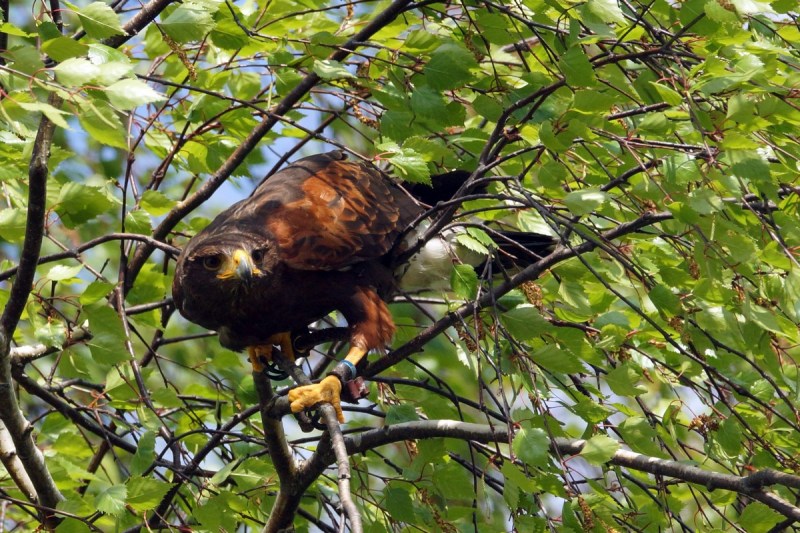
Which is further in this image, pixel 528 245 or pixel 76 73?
pixel 528 245

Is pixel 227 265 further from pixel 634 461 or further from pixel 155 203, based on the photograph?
pixel 634 461

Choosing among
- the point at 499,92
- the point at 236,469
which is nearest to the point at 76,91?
the point at 499,92

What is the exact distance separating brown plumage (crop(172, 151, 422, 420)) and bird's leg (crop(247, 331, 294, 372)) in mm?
26

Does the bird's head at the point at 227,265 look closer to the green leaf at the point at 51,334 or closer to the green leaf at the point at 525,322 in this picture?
the green leaf at the point at 51,334

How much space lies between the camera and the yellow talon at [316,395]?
3.26 meters

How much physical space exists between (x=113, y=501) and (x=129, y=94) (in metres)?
1.36

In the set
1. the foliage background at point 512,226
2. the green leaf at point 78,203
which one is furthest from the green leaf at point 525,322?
the green leaf at point 78,203

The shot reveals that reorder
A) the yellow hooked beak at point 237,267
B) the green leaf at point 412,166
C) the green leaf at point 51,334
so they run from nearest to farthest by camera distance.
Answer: the green leaf at point 412,166 → the green leaf at point 51,334 → the yellow hooked beak at point 237,267

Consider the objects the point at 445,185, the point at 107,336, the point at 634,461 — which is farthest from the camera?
the point at 445,185

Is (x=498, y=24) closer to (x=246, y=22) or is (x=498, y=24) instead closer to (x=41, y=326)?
(x=246, y=22)

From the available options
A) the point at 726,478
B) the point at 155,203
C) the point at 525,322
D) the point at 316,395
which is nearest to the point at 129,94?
the point at 525,322

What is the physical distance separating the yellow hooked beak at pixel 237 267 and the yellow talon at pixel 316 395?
17.0 inches

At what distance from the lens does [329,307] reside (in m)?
3.81

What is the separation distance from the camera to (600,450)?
2.47 meters
